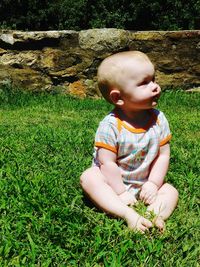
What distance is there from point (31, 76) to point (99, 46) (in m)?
1.11

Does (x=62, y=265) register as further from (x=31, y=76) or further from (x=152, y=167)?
(x=31, y=76)

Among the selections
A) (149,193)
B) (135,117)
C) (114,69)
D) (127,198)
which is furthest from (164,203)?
(114,69)

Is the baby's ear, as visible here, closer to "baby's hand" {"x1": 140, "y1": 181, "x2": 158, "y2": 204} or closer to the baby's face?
the baby's face

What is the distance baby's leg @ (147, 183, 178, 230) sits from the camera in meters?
2.82

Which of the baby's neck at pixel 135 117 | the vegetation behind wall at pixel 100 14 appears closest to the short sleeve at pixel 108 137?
the baby's neck at pixel 135 117

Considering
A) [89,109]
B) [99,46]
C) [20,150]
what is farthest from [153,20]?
[20,150]

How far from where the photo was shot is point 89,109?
6609 millimetres

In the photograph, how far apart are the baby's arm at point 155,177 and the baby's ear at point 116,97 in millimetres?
368

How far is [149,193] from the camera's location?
2.93 metres

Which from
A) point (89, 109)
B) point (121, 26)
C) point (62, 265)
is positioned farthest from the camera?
point (121, 26)

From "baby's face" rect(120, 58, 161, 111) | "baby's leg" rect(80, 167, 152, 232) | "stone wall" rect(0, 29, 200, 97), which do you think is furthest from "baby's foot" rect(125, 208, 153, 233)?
"stone wall" rect(0, 29, 200, 97)

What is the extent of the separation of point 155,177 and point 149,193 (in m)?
0.12

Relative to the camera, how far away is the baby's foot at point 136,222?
262 centimetres

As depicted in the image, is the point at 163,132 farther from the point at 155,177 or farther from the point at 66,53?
the point at 66,53
